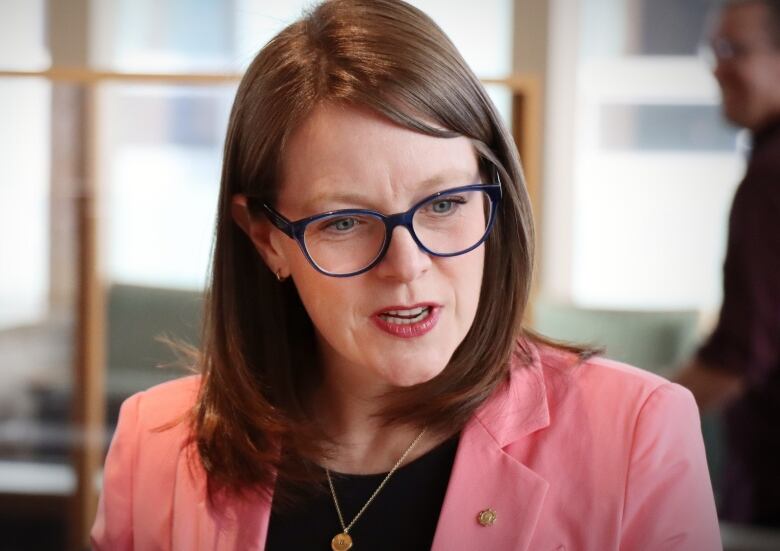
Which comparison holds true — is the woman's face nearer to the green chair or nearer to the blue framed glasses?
the blue framed glasses

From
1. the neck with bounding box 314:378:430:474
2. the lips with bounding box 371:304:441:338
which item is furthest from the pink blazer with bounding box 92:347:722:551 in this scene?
the lips with bounding box 371:304:441:338

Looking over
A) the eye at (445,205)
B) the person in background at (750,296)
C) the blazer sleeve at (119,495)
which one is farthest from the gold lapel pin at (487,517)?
the person in background at (750,296)

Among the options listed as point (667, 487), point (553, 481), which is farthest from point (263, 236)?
point (667, 487)

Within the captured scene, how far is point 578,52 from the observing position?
15.1 ft

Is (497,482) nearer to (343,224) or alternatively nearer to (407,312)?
(407,312)

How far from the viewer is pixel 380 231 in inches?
48.8

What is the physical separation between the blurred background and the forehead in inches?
10.5

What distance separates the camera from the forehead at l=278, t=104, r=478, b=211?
47.5 inches

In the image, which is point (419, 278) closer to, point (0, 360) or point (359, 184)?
point (359, 184)

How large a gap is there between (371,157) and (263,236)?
251mm

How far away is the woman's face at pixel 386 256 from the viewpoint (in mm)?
1210

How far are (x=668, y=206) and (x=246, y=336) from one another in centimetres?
330

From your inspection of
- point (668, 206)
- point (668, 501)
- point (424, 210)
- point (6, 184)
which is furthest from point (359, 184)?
point (668, 206)

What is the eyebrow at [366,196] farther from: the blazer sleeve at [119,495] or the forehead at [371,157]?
the blazer sleeve at [119,495]
